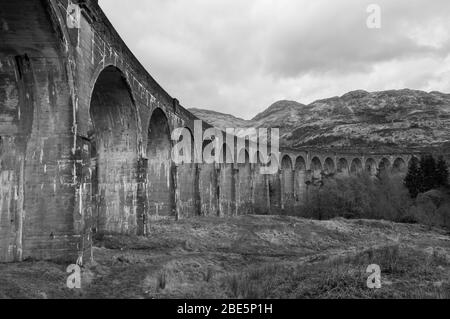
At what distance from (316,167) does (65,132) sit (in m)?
41.9

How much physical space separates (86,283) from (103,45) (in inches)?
276

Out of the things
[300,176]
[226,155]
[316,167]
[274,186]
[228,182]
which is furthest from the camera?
[316,167]

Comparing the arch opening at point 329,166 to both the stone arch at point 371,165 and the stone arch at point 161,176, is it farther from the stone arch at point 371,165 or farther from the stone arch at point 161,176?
the stone arch at point 161,176

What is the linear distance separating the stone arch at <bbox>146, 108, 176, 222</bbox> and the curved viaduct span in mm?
4091

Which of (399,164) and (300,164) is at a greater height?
(399,164)

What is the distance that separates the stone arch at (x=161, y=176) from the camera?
65.2 ft

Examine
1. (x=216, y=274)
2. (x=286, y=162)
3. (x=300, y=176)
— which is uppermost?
(x=286, y=162)

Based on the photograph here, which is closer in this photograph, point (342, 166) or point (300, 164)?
point (300, 164)

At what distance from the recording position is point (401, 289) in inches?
297

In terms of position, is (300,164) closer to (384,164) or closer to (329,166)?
(329,166)

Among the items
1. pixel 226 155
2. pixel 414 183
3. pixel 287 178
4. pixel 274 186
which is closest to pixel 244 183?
pixel 226 155

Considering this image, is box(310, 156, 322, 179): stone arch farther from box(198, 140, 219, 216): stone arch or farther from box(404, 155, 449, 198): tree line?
box(198, 140, 219, 216): stone arch

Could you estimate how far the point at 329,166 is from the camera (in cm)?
5072
